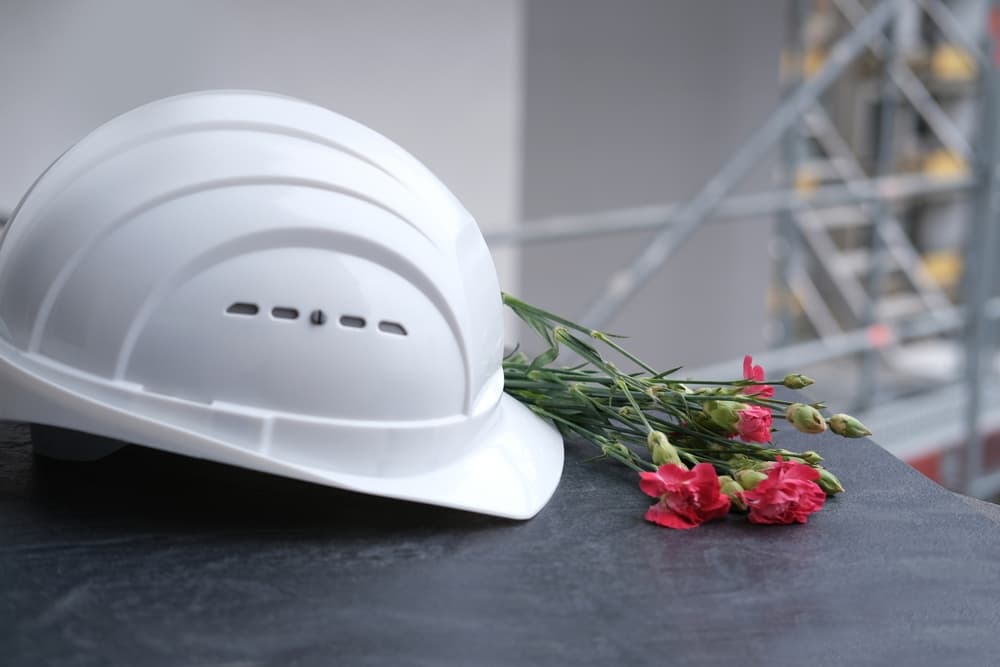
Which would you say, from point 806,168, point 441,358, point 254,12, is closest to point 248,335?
point 441,358

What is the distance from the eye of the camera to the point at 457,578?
635mm

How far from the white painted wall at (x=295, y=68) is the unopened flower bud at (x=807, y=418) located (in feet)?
3.35

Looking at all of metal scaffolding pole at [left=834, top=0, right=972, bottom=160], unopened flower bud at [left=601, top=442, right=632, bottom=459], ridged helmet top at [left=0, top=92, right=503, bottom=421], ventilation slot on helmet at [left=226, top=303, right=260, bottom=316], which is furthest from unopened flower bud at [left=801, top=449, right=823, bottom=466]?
metal scaffolding pole at [left=834, top=0, right=972, bottom=160]

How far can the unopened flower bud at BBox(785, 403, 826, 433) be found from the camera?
2.44ft

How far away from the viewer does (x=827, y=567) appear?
67 cm

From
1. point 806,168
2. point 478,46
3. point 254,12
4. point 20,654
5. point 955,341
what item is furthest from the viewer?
point 955,341

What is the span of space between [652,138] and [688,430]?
2633 millimetres

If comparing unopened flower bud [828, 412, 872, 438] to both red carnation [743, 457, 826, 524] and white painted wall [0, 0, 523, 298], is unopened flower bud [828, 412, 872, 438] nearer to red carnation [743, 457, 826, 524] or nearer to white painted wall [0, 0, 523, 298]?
red carnation [743, 457, 826, 524]

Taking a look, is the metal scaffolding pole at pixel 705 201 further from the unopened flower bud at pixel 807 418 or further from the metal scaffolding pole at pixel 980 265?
the unopened flower bud at pixel 807 418

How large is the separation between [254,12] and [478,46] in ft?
1.63

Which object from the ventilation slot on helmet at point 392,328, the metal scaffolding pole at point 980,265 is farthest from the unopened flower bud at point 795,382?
the metal scaffolding pole at point 980,265

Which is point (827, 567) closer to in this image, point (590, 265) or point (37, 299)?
point (37, 299)

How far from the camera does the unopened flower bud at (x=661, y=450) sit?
0.73 m

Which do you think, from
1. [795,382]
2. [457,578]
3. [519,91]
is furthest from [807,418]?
[519,91]
